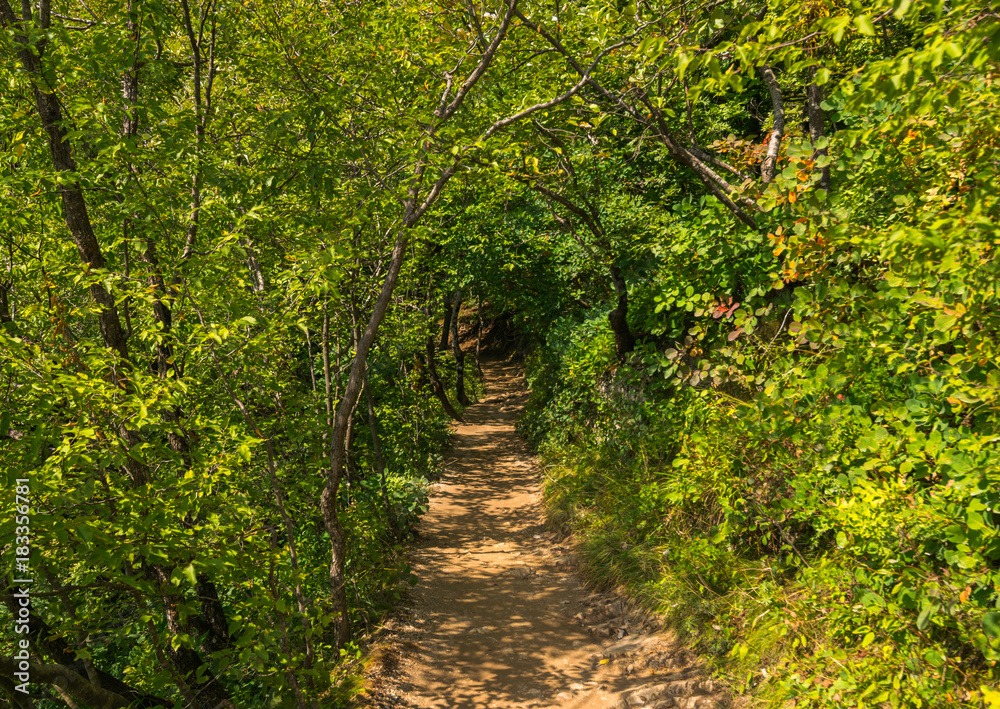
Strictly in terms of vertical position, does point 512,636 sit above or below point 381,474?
below

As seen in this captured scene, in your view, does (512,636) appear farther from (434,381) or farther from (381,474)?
(434,381)

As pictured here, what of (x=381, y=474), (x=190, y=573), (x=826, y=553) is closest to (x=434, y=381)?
(x=381, y=474)

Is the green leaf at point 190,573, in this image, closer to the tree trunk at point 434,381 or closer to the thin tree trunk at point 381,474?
the thin tree trunk at point 381,474

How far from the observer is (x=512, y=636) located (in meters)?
6.10

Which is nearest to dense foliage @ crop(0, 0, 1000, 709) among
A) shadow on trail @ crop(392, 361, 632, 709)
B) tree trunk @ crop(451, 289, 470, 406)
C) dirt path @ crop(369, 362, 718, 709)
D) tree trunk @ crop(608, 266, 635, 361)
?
tree trunk @ crop(608, 266, 635, 361)

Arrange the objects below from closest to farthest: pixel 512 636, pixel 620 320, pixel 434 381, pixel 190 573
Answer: pixel 190 573 → pixel 512 636 → pixel 620 320 → pixel 434 381

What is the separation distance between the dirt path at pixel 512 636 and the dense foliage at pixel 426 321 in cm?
43

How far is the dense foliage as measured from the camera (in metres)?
2.79

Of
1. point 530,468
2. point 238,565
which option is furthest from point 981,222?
point 530,468

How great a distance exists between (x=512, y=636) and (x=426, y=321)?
4676 mm

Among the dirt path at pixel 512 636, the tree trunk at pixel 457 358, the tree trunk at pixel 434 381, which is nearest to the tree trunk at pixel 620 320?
the dirt path at pixel 512 636

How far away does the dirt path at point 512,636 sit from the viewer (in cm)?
502

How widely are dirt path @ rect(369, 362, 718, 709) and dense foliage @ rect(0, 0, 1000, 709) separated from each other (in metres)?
0.43

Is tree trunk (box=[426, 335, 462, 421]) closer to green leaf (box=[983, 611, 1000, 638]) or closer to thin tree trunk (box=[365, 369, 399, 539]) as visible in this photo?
thin tree trunk (box=[365, 369, 399, 539])
